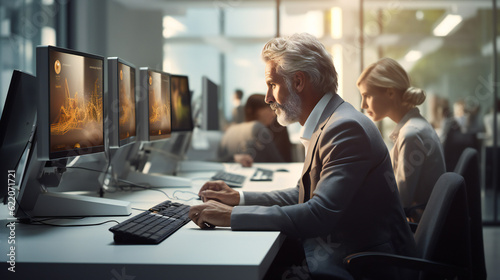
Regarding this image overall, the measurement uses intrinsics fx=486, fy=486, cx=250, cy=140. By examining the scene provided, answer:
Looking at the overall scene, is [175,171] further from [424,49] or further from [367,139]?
[424,49]

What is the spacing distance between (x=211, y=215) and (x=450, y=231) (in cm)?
71

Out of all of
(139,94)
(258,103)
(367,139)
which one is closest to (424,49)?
(258,103)

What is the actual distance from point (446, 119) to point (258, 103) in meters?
2.30

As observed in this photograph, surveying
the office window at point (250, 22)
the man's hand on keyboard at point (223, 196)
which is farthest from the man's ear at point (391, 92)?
the office window at point (250, 22)

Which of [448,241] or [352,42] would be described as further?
[352,42]

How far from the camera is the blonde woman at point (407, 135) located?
7.22ft

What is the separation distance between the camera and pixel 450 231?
143cm

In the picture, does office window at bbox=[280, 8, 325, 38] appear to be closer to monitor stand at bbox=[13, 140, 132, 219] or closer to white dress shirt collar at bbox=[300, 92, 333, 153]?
white dress shirt collar at bbox=[300, 92, 333, 153]

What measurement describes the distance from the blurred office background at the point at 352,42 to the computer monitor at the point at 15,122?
11.2ft

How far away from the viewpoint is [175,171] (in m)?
3.16

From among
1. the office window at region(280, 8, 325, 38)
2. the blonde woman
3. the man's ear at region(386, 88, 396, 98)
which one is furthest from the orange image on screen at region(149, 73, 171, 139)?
the office window at region(280, 8, 325, 38)

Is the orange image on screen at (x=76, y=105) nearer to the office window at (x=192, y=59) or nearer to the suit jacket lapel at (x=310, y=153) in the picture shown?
the suit jacket lapel at (x=310, y=153)

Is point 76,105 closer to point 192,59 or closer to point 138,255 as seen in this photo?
point 138,255

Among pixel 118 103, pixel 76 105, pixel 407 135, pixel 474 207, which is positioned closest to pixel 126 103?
pixel 118 103
